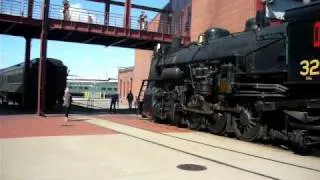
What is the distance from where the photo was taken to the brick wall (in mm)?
33194

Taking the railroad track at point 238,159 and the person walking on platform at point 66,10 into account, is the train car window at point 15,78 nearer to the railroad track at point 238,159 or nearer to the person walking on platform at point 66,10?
the person walking on platform at point 66,10

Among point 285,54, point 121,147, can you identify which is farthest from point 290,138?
point 121,147

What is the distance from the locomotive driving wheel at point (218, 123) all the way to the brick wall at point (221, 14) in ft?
53.3

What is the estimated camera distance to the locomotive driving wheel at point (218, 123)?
1659 cm

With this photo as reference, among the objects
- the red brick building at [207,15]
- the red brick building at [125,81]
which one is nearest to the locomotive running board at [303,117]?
the red brick building at [207,15]

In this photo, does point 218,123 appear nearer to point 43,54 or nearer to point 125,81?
point 43,54

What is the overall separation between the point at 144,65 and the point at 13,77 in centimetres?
2336

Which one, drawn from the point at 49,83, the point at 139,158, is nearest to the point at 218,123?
the point at 139,158

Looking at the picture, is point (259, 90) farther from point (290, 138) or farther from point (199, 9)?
point (199, 9)

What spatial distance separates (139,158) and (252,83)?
5739 millimetres

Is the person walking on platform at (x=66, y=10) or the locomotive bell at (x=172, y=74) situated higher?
the person walking on platform at (x=66, y=10)

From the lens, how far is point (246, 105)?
15.5m

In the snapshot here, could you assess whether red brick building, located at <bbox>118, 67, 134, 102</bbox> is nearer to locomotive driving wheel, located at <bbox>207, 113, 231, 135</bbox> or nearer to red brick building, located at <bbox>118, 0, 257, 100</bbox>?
red brick building, located at <bbox>118, 0, 257, 100</bbox>

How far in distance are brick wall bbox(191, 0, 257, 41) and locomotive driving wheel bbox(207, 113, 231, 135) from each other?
16.2 m
